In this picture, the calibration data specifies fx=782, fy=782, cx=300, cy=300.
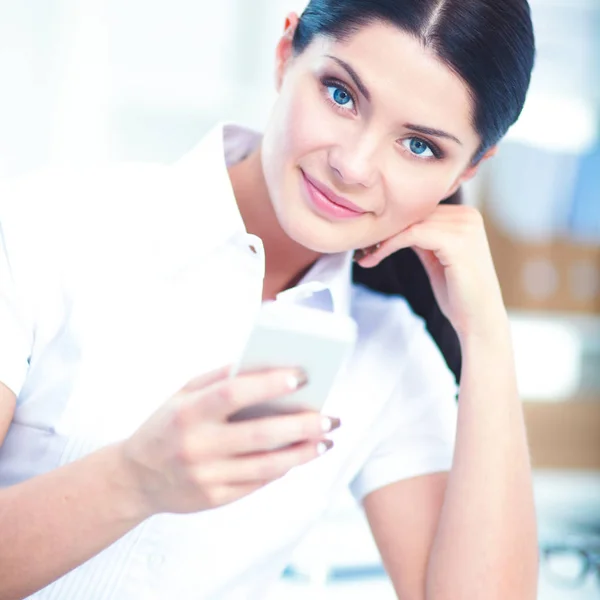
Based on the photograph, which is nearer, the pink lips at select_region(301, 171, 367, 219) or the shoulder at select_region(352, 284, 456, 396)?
the pink lips at select_region(301, 171, 367, 219)

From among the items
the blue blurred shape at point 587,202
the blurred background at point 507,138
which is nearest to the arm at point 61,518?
the blurred background at point 507,138

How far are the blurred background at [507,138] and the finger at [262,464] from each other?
1.16 metres

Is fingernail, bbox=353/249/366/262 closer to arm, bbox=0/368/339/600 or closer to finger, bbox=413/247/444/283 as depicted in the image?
finger, bbox=413/247/444/283

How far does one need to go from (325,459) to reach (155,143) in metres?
1.34

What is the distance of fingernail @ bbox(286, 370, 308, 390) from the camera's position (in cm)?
61

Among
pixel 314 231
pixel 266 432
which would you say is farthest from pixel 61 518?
pixel 314 231

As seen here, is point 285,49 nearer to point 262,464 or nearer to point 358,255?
point 358,255

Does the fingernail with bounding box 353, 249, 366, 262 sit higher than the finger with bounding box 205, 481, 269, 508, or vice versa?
the fingernail with bounding box 353, 249, 366, 262

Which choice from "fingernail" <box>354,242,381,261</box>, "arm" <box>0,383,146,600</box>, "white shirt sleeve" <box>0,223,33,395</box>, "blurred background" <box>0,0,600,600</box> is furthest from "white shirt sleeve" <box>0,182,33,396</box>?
"blurred background" <box>0,0,600,600</box>

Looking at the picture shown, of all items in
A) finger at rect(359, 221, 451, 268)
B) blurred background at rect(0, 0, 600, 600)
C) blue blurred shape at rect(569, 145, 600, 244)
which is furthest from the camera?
blue blurred shape at rect(569, 145, 600, 244)

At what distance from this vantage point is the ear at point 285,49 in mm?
1071

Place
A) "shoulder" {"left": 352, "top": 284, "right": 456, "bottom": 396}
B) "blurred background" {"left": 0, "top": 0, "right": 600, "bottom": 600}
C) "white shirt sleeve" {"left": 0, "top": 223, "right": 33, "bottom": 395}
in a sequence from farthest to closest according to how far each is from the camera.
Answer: "blurred background" {"left": 0, "top": 0, "right": 600, "bottom": 600} → "shoulder" {"left": 352, "top": 284, "right": 456, "bottom": 396} → "white shirt sleeve" {"left": 0, "top": 223, "right": 33, "bottom": 395}

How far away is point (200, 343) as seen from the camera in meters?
1.03

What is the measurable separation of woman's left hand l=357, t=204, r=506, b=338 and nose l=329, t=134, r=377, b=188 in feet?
0.56
